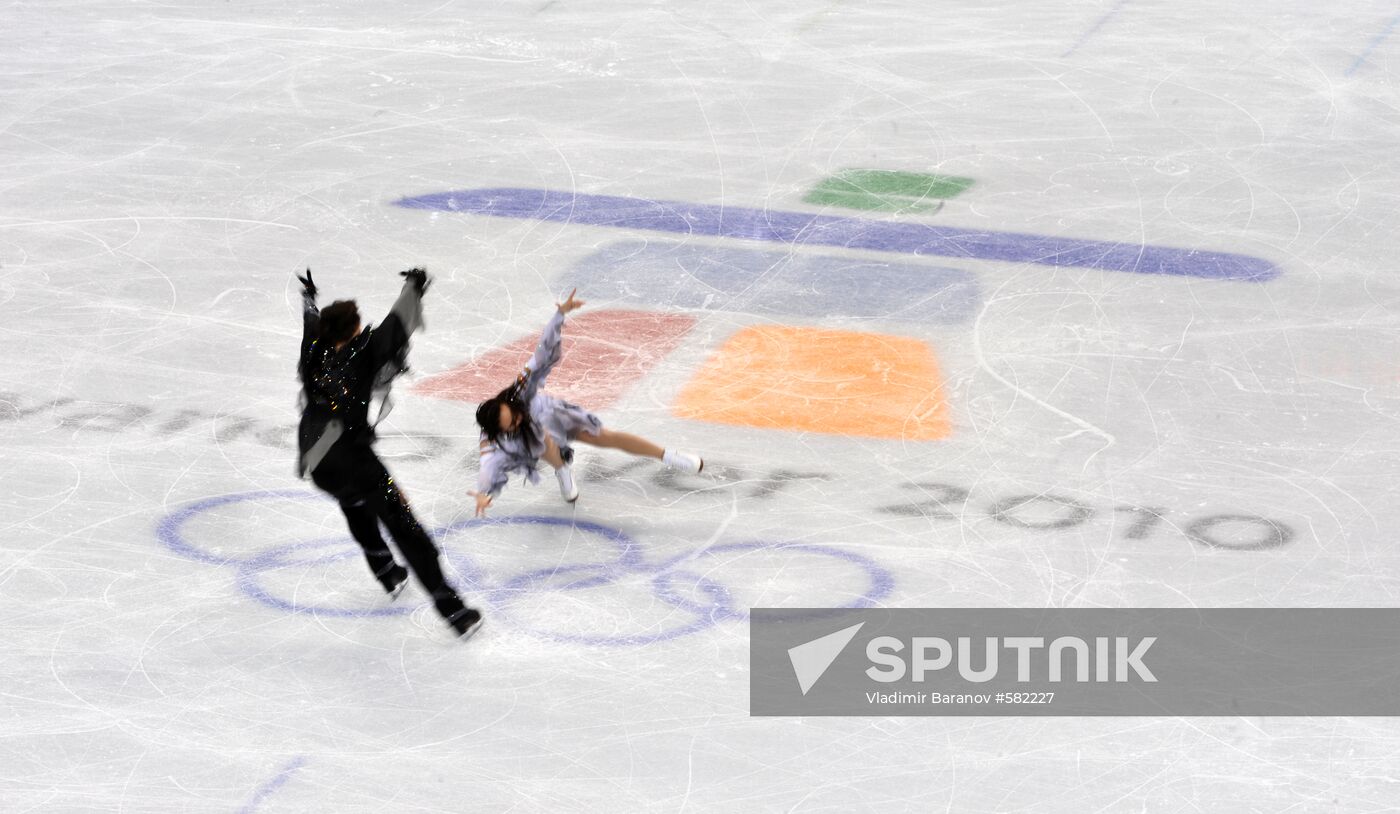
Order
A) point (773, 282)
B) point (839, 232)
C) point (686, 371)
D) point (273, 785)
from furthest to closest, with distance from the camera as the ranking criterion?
point (839, 232) < point (773, 282) < point (686, 371) < point (273, 785)

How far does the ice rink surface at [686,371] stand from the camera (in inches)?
247

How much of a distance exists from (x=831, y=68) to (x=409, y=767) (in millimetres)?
9952

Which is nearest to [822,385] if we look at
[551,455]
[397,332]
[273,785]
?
[551,455]

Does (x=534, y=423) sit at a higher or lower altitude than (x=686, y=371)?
higher

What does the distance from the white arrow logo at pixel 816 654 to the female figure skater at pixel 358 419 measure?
1461 mm

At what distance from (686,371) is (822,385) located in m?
0.88

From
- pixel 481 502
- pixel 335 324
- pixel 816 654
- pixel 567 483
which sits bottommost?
pixel 816 654

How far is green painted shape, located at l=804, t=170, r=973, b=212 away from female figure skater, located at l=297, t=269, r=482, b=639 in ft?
19.2

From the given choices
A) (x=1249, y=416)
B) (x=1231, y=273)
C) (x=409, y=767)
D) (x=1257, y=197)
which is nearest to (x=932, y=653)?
(x=409, y=767)

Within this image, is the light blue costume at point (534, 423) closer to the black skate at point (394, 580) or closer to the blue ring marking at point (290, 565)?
the black skate at point (394, 580)

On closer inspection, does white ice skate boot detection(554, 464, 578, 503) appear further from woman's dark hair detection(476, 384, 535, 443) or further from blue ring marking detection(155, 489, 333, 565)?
blue ring marking detection(155, 489, 333, 565)

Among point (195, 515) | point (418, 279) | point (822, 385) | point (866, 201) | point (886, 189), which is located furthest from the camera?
point (886, 189)

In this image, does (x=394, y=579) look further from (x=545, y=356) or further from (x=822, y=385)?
(x=822, y=385)

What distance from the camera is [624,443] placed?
8.13 meters
